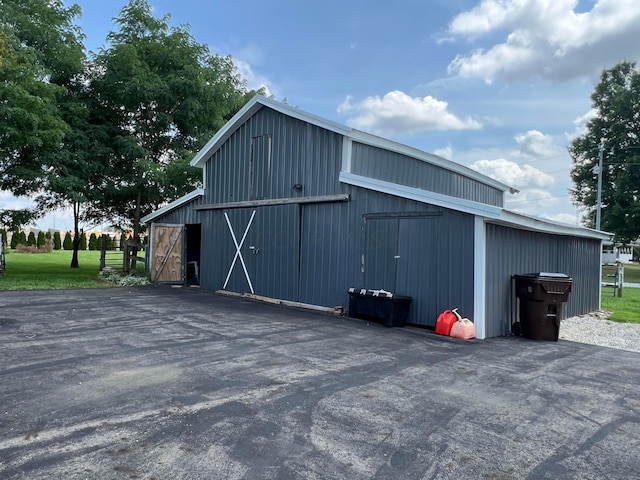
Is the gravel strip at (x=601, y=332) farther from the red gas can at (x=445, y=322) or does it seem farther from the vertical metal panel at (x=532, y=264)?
the red gas can at (x=445, y=322)

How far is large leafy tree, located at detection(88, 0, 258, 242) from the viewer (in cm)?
1577

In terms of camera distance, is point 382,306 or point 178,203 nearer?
point 382,306

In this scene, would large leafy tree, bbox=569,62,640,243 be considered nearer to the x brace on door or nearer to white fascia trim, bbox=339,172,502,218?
white fascia trim, bbox=339,172,502,218

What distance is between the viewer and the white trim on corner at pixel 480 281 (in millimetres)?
6984

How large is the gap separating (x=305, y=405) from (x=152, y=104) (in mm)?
15887

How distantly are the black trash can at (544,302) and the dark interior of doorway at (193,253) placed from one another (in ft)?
33.8

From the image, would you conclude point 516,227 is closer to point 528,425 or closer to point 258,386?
point 528,425

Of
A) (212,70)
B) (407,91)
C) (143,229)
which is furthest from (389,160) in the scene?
(143,229)

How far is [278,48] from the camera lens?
15.9 meters

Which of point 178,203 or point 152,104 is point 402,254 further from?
point 152,104

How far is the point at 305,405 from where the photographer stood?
3756mm

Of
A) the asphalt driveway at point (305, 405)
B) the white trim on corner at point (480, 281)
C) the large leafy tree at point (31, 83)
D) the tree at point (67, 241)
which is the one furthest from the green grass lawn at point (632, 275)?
the tree at point (67, 241)

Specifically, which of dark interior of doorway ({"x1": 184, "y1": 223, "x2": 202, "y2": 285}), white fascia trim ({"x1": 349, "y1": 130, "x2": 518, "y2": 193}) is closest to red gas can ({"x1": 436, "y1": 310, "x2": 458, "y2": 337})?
white fascia trim ({"x1": 349, "y1": 130, "x2": 518, "y2": 193})

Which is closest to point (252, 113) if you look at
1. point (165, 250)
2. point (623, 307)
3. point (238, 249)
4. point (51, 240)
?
point (238, 249)
